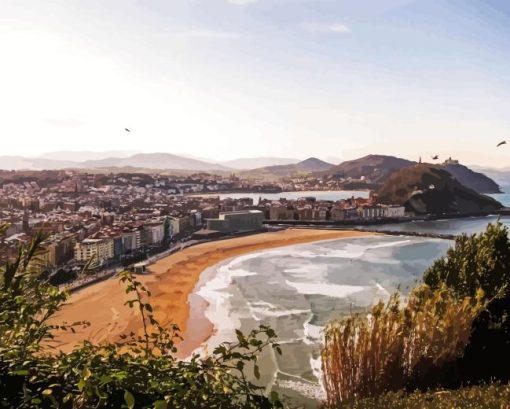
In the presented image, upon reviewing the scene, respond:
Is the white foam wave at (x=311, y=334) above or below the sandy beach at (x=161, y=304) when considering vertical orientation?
above

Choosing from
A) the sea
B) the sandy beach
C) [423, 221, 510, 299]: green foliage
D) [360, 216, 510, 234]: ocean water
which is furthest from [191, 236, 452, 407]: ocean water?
[360, 216, 510, 234]: ocean water

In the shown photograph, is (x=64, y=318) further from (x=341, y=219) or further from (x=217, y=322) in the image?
(x=341, y=219)

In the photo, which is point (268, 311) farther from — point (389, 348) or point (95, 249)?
point (95, 249)

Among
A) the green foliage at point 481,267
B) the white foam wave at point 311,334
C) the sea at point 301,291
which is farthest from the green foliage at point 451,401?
the white foam wave at point 311,334

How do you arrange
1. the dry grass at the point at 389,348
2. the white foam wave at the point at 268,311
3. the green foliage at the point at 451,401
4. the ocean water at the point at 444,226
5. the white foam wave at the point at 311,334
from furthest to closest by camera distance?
the ocean water at the point at 444,226, the white foam wave at the point at 268,311, the white foam wave at the point at 311,334, the dry grass at the point at 389,348, the green foliage at the point at 451,401

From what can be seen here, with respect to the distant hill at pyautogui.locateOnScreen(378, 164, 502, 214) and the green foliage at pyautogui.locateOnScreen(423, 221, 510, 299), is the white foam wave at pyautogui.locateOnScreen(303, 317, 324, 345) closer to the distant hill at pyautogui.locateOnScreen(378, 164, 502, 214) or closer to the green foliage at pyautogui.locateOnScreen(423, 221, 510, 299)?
the green foliage at pyautogui.locateOnScreen(423, 221, 510, 299)

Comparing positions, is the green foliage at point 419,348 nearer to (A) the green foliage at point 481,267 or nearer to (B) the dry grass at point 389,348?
(B) the dry grass at point 389,348
